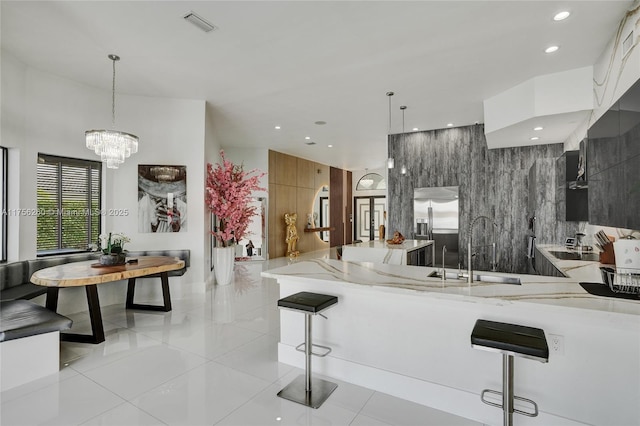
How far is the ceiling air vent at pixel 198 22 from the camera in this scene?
120 inches

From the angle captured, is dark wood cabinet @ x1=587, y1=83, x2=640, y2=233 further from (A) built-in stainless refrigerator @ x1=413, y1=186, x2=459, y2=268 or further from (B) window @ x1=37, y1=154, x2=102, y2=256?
(B) window @ x1=37, y1=154, x2=102, y2=256

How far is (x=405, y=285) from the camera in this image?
225 centimetres

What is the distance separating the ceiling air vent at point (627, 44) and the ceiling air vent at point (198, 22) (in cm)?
387

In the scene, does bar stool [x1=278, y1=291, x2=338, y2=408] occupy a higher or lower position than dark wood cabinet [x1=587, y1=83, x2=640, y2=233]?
lower

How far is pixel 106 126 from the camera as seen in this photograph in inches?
192

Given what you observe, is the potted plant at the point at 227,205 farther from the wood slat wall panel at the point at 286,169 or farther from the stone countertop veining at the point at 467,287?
the wood slat wall panel at the point at 286,169

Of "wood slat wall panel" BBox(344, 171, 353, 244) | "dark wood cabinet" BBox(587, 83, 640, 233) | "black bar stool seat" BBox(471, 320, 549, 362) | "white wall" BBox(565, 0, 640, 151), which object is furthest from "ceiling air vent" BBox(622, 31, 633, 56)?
"wood slat wall panel" BBox(344, 171, 353, 244)

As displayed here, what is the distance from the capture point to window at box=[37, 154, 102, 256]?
429cm

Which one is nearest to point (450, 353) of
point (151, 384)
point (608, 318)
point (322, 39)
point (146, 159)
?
point (608, 318)

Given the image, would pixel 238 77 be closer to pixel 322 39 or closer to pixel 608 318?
pixel 322 39

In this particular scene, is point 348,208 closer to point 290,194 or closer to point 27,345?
point 290,194

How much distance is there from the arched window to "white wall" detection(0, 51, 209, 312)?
9556 mm

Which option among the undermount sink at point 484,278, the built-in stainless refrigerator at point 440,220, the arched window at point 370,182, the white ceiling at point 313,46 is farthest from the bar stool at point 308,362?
the arched window at point 370,182

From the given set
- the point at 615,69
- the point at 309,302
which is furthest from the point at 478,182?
the point at 309,302
